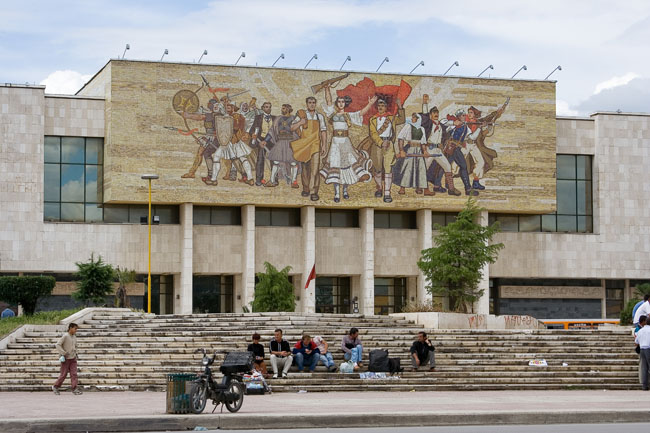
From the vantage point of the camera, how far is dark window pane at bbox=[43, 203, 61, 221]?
5169cm

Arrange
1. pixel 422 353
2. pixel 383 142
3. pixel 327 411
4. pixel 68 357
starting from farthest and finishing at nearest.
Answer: pixel 383 142
pixel 422 353
pixel 68 357
pixel 327 411

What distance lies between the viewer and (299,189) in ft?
173

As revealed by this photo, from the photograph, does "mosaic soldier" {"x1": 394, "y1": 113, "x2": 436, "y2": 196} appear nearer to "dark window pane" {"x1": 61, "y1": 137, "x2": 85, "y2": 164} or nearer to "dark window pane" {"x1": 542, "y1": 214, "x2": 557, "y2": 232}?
"dark window pane" {"x1": 542, "y1": 214, "x2": 557, "y2": 232}

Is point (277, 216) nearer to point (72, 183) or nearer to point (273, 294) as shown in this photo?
point (273, 294)

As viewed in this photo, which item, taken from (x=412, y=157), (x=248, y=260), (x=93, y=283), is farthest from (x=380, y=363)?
(x=412, y=157)

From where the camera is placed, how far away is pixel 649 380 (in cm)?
2400

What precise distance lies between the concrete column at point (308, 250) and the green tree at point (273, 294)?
4626mm

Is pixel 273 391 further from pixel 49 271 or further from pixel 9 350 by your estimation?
pixel 49 271

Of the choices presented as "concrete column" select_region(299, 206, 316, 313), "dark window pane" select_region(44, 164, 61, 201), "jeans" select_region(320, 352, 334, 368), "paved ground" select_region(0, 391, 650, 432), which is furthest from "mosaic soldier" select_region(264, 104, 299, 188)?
"paved ground" select_region(0, 391, 650, 432)

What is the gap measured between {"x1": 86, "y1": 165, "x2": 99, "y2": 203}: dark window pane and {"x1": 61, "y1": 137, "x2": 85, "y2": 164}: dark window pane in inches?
22.8

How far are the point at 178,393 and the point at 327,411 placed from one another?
2.35 meters

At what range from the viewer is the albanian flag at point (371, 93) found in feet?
174

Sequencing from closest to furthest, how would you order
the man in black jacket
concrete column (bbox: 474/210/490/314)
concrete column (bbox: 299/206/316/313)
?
the man in black jacket
concrete column (bbox: 299/206/316/313)
concrete column (bbox: 474/210/490/314)

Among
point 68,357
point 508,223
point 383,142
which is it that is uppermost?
point 383,142
